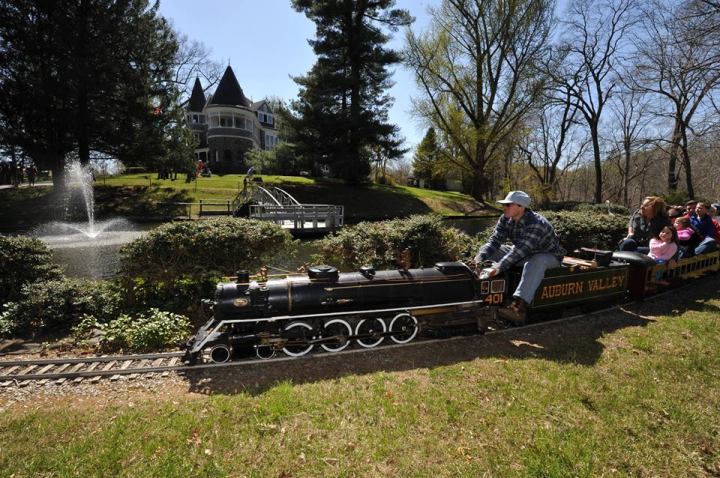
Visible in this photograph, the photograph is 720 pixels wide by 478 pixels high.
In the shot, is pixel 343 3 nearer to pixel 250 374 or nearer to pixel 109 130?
pixel 109 130

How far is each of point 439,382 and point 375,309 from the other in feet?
4.87

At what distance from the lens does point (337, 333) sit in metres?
6.29

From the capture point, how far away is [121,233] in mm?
22531

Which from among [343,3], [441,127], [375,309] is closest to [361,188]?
[441,127]

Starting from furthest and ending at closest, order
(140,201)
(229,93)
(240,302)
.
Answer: (229,93), (140,201), (240,302)

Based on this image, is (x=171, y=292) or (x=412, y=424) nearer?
(x=412, y=424)

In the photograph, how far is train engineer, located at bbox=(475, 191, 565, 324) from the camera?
6793 millimetres

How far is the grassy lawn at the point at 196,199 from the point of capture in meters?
29.0

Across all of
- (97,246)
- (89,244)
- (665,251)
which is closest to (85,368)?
(665,251)

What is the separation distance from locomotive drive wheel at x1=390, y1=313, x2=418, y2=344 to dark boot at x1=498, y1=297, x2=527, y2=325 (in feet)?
6.03

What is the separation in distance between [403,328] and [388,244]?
328cm

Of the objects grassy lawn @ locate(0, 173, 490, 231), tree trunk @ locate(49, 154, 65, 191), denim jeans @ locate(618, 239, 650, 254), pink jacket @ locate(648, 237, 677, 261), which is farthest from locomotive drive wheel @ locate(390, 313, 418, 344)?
tree trunk @ locate(49, 154, 65, 191)

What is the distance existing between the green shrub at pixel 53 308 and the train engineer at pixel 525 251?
7963 mm

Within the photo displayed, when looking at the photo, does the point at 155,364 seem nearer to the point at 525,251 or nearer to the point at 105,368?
the point at 105,368
